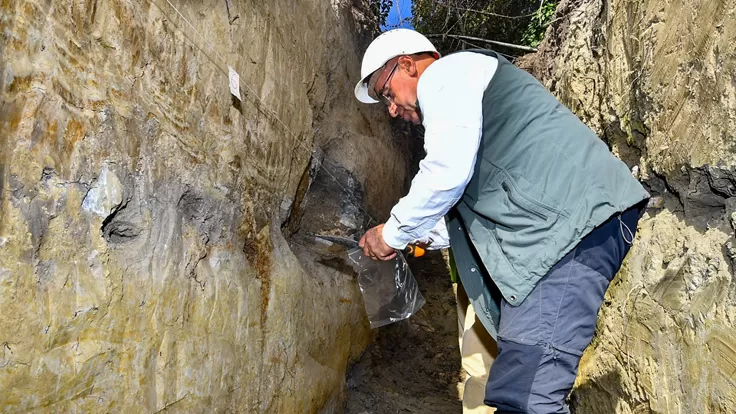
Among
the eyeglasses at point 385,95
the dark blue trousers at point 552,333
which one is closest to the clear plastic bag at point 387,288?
the eyeglasses at point 385,95

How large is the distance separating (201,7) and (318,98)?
1743 millimetres

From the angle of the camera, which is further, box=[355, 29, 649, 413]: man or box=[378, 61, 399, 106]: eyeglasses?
box=[378, 61, 399, 106]: eyeglasses

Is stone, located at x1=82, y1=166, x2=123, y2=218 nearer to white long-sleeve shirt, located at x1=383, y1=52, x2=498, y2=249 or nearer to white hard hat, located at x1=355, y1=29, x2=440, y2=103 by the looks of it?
white long-sleeve shirt, located at x1=383, y1=52, x2=498, y2=249

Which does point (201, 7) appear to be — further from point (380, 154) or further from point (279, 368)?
point (380, 154)

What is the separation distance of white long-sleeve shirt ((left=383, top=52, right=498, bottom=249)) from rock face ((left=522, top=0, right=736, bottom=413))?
3.07 ft

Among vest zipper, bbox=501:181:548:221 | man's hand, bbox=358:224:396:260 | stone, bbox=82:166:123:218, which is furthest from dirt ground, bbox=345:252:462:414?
stone, bbox=82:166:123:218

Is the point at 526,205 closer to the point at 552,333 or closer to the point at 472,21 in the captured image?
the point at 552,333

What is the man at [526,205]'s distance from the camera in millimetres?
2100

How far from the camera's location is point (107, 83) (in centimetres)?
201

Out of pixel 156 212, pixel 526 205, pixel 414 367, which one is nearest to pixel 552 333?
pixel 526 205

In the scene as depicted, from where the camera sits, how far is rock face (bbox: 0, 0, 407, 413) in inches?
67.4

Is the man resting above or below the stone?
below

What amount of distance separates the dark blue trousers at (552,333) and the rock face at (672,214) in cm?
43

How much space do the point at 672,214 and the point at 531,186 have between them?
0.99m
